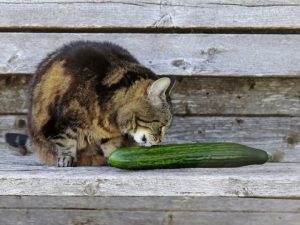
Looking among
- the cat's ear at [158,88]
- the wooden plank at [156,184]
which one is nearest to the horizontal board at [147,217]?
the cat's ear at [158,88]

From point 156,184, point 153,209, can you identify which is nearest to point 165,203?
point 153,209

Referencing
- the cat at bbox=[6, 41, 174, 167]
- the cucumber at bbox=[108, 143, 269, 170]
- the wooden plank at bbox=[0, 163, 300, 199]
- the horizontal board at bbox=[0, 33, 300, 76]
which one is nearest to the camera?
the wooden plank at bbox=[0, 163, 300, 199]

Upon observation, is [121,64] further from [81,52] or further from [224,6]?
[224,6]

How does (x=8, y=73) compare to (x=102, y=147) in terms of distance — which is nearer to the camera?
(x=102, y=147)

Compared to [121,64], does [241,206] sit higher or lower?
lower

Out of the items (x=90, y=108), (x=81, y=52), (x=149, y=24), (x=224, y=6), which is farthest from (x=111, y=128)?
(x=224, y=6)

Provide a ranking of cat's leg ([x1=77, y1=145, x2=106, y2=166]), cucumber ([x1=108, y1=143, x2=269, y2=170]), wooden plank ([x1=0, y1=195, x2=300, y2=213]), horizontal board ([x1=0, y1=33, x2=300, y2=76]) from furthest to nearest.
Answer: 1. wooden plank ([x1=0, y1=195, x2=300, y2=213])
2. horizontal board ([x1=0, y1=33, x2=300, y2=76])
3. cat's leg ([x1=77, y1=145, x2=106, y2=166])
4. cucumber ([x1=108, y1=143, x2=269, y2=170])

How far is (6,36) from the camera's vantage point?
7.63 feet

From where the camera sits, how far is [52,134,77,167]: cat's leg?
2.04 metres

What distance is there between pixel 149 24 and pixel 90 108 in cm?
47

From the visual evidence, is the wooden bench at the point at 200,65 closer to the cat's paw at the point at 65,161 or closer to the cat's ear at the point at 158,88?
the cat's paw at the point at 65,161

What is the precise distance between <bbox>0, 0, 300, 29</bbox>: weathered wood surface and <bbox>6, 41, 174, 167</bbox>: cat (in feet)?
0.68

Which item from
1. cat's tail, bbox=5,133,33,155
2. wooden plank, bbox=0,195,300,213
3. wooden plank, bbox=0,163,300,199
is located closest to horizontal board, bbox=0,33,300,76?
cat's tail, bbox=5,133,33,155

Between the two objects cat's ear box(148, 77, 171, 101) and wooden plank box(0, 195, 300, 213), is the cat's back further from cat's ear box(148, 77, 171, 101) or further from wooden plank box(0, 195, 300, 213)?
wooden plank box(0, 195, 300, 213)
